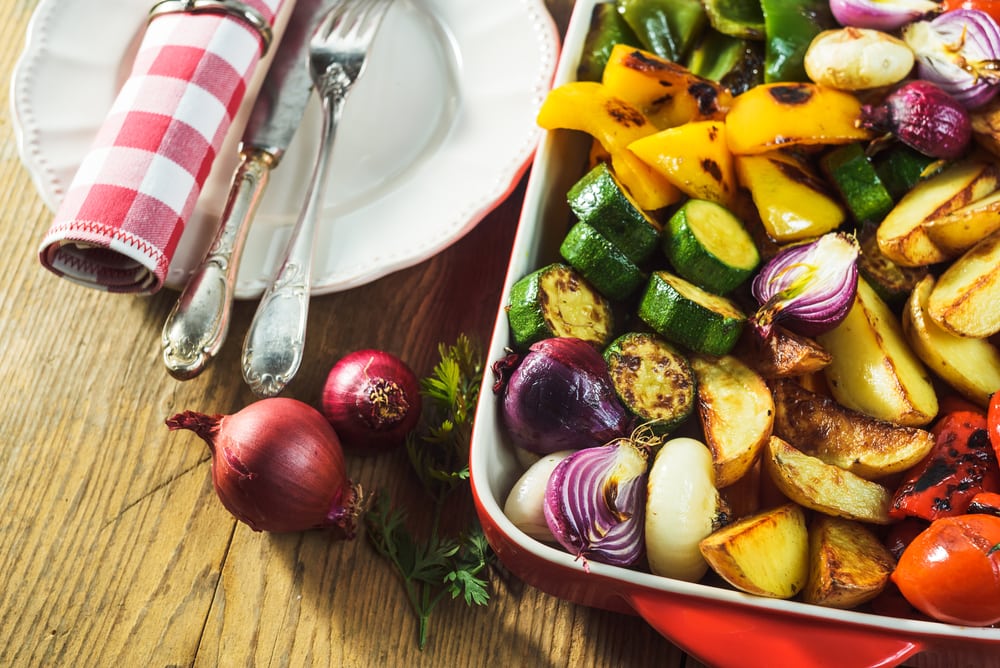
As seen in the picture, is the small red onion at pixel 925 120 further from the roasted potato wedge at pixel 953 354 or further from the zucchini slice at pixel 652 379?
the zucchini slice at pixel 652 379

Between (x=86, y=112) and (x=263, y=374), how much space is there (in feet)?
2.18

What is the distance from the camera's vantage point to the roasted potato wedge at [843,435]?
4.01 feet

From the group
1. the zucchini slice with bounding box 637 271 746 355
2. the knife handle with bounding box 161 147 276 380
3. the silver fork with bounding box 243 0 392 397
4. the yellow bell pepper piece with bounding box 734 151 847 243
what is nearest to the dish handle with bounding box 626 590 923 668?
the zucchini slice with bounding box 637 271 746 355

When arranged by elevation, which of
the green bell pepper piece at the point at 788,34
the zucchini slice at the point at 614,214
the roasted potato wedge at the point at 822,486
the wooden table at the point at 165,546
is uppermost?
the green bell pepper piece at the point at 788,34

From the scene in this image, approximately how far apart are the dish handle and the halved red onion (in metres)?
0.08

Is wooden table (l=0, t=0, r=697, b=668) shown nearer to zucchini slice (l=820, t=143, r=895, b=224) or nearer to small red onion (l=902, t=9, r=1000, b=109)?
zucchini slice (l=820, t=143, r=895, b=224)

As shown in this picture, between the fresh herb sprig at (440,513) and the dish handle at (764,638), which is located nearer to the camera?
the dish handle at (764,638)

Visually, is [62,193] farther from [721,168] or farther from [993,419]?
[993,419]

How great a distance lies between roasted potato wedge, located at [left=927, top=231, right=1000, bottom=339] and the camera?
1264 mm

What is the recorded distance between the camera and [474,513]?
145 cm

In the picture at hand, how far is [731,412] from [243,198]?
0.92 meters

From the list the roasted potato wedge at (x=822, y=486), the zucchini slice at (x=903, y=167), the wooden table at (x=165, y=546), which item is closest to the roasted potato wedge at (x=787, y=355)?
the roasted potato wedge at (x=822, y=486)

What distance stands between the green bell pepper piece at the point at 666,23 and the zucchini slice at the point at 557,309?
519mm

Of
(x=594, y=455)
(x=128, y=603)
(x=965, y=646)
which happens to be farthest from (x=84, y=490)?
(x=965, y=646)
